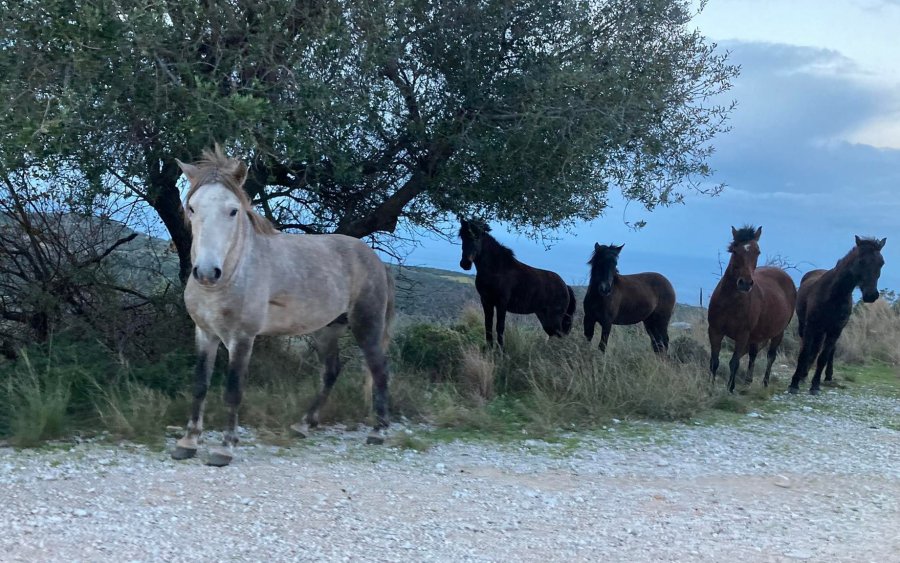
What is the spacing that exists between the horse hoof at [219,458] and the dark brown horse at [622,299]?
287 inches

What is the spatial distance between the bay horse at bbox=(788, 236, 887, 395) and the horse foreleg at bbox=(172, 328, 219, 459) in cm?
934

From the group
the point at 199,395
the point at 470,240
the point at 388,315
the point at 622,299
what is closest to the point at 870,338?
the point at 622,299

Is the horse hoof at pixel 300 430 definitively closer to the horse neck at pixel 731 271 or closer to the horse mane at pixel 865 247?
the horse neck at pixel 731 271

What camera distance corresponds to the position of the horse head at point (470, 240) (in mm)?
12625

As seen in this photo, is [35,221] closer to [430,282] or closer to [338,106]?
[338,106]

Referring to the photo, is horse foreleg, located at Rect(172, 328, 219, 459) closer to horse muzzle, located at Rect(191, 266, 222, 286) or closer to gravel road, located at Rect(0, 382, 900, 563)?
gravel road, located at Rect(0, 382, 900, 563)

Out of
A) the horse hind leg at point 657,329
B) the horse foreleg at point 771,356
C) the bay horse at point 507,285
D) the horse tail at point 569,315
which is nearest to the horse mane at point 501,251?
the bay horse at point 507,285

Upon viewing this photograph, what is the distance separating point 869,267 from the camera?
12.3 metres

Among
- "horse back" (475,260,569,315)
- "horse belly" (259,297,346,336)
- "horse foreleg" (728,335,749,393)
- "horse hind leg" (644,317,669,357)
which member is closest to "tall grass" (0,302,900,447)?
Result: "horse foreleg" (728,335,749,393)

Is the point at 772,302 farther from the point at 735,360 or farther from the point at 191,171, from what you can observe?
the point at 191,171

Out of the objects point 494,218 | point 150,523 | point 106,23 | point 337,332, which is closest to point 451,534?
point 150,523

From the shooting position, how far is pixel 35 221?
9.35 metres

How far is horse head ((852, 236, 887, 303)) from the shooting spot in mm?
12219

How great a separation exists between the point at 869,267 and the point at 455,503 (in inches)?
374
